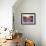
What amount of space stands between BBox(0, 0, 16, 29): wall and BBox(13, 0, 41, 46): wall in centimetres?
129

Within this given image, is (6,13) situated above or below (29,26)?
above

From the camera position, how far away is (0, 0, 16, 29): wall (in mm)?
4766

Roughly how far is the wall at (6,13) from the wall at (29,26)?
1290mm

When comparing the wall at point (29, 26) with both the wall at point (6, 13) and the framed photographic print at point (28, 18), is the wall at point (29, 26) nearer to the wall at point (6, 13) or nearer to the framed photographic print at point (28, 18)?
the framed photographic print at point (28, 18)

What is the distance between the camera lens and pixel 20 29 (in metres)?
6.16

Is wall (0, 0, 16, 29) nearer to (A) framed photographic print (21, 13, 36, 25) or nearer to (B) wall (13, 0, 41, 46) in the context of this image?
(B) wall (13, 0, 41, 46)

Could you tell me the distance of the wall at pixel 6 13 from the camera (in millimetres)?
4766

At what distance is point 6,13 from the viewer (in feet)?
15.8

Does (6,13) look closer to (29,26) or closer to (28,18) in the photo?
(28,18)

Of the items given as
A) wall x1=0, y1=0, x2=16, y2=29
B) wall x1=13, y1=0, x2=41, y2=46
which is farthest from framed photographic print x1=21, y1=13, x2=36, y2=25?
wall x1=0, y1=0, x2=16, y2=29

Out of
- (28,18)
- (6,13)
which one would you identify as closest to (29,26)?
(28,18)

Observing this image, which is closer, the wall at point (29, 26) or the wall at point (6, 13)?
the wall at point (6, 13)

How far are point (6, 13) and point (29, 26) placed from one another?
1722mm

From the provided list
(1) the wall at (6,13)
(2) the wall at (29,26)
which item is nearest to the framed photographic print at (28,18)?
(2) the wall at (29,26)
